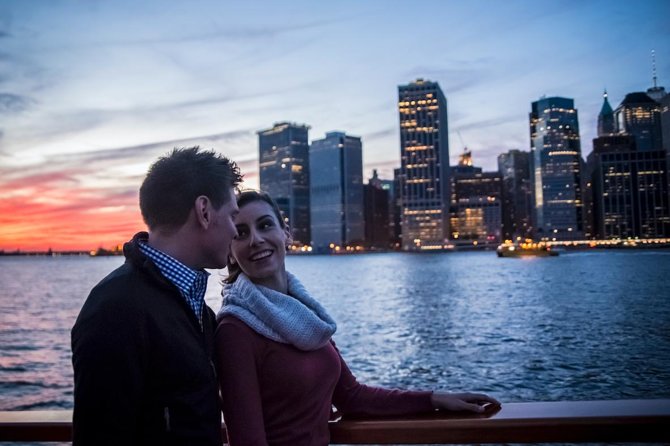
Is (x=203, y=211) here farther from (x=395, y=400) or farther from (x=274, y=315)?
(x=395, y=400)

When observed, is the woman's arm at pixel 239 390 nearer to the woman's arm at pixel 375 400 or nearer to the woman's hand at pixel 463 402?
the woman's arm at pixel 375 400

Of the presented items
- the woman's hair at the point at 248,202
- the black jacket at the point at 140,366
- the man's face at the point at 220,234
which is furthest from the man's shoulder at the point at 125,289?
the woman's hair at the point at 248,202

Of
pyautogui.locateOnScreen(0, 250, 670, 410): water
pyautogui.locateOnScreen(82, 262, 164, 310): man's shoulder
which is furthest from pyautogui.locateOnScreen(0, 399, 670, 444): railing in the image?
pyautogui.locateOnScreen(0, 250, 670, 410): water

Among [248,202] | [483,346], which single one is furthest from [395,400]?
[483,346]

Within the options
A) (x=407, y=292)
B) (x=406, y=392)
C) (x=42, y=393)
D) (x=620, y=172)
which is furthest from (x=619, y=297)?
(x=620, y=172)

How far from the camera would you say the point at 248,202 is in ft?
9.11

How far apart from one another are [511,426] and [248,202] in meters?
1.58

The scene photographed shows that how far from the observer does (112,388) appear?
5.21ft

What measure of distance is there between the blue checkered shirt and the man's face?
104 mm

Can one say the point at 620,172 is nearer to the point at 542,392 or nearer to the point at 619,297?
the point at 619,297

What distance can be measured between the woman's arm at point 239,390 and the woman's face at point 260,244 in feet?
1.62

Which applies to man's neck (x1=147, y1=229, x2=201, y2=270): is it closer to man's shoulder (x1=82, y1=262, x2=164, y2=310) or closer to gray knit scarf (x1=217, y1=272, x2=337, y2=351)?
man's shoulder (x1=82, y1=262, x2=164, y2=310)

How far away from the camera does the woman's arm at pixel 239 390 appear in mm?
2172

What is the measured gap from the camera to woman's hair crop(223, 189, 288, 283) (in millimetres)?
2779
